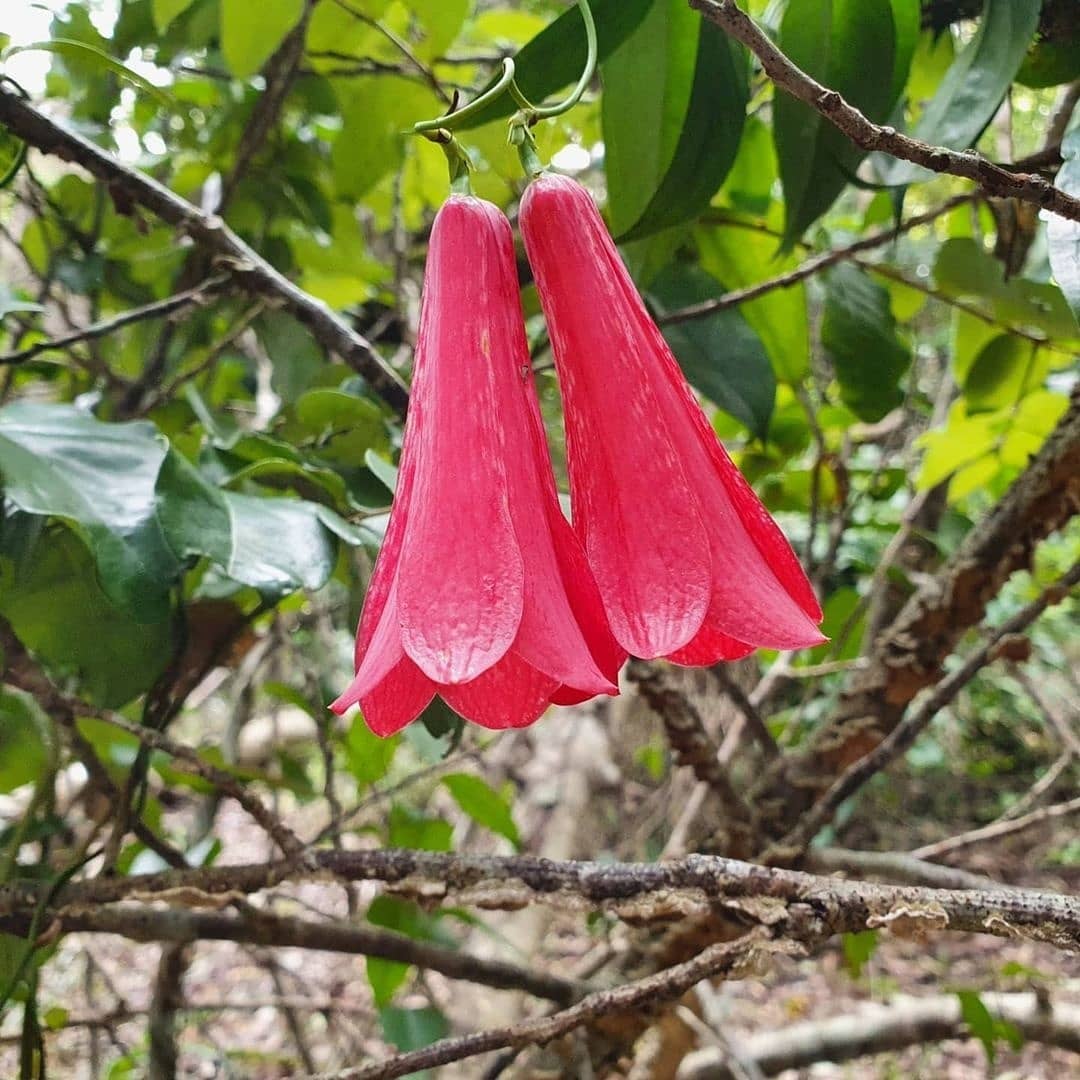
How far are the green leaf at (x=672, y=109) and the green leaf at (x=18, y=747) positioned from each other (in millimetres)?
560

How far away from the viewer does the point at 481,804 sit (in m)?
0.84

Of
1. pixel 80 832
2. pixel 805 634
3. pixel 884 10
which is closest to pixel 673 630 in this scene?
pixel 805 634

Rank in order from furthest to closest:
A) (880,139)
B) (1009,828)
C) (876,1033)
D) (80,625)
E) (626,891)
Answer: (876,1033) < (1009,828) < (80,625) < (626,891) < (880,139)

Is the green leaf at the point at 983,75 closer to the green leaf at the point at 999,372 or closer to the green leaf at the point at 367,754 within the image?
the green leaf at the point at 999,372

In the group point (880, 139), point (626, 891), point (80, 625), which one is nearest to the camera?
point (880, 139)

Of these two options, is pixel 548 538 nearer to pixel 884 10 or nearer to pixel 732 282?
pixel 884 10

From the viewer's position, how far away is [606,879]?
0.42 m

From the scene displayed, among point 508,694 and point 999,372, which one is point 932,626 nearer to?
point 999,372

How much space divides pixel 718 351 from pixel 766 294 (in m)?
0.09

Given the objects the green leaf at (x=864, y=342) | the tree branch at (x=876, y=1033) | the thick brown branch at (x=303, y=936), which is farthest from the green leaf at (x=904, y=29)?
the tree branch at (x=876, y=1033)

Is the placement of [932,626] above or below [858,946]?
above

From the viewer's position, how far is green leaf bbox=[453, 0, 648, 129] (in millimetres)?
416

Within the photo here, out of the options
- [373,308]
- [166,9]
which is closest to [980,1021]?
[373,308]

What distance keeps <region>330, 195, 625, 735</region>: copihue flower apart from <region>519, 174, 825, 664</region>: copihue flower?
0.02 m
